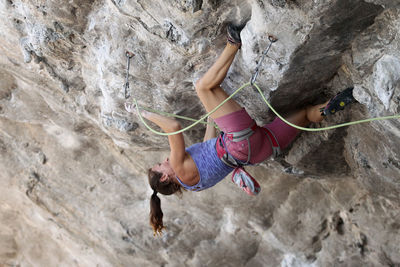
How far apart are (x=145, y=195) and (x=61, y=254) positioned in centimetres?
128

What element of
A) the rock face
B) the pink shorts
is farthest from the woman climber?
the rock face

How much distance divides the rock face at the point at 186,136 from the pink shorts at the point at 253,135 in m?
0.13

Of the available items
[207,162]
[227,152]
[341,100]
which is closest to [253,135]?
[227,152]

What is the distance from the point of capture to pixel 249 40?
1.89 meters

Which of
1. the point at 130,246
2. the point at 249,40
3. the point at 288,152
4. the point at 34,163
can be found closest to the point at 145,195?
the point at 130,246

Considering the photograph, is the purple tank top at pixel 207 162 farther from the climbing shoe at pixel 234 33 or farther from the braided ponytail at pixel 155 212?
the climbing shoe at pixel 234 33

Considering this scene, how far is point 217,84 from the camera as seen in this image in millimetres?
2068

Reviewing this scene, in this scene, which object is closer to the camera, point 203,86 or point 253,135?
Answer: point 203,86

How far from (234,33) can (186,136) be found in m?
1.26

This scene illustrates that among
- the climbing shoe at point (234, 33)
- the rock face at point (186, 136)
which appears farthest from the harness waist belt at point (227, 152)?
the climbing shoe at point (234, 33)

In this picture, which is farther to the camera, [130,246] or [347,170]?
[130,246]

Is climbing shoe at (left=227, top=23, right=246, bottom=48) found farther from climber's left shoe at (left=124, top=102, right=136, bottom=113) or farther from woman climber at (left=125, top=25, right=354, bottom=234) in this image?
climber's left shoe at (left=124, top=102, right=136, bottom=113)

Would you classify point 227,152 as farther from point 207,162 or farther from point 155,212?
point 155,212

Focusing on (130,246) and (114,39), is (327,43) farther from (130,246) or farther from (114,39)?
(130,246)
